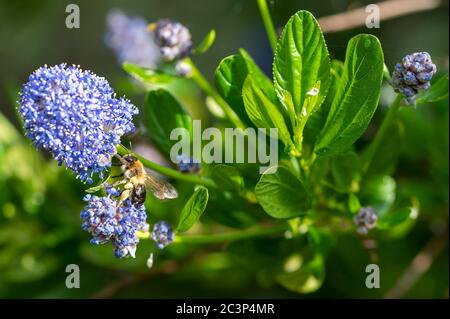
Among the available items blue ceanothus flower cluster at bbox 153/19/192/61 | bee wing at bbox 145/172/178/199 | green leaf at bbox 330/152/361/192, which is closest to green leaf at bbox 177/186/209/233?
bee wing at bbox 145/172/178/199

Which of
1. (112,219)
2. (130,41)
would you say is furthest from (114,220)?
(130,41)

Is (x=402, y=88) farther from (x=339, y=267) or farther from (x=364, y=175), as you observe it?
(x=339, y=267)

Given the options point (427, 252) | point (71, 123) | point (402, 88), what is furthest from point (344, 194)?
point (71, 123)

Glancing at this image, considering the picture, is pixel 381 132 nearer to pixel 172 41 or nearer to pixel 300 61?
pixel 300 61

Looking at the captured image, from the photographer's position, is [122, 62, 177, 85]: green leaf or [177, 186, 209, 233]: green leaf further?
[122, 62, 177, 85]: green leaf

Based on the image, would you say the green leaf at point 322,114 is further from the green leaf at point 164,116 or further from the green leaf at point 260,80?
the green leaf at point 164,116

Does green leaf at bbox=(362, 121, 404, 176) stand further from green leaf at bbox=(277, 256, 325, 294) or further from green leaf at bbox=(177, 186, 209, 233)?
green leaf at bbox=(177, 186, 209, 233)
